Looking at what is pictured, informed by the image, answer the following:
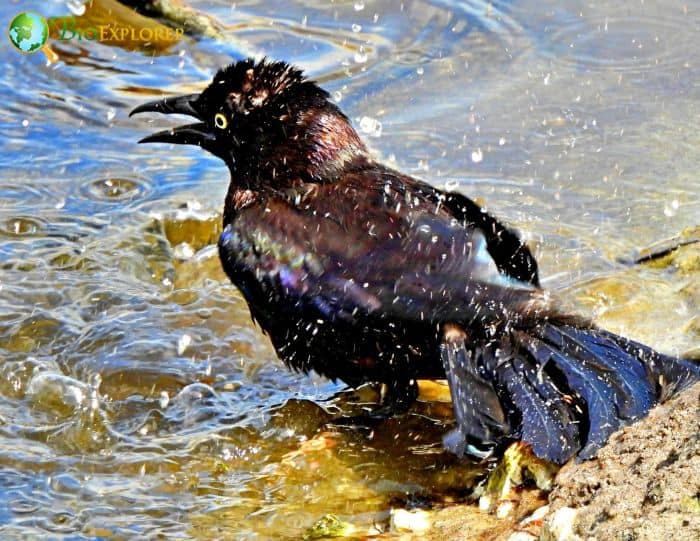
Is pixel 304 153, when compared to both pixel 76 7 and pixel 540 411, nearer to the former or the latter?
pixel 540 411

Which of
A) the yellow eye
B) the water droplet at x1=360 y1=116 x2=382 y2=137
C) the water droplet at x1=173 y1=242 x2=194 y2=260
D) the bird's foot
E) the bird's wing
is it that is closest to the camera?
the bird's foot

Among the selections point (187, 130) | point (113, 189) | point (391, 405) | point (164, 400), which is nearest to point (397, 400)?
point (391, 405)

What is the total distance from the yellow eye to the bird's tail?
149cm

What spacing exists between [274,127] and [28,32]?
12.3 feet

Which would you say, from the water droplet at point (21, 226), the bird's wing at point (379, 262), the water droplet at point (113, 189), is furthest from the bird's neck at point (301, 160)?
the water droplet at point (113, 189)

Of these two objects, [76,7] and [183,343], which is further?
[76,7]

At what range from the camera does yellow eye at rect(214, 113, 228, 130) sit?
5215 millimetres

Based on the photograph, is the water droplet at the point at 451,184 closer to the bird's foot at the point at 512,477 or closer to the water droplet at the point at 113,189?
the water droplet at the point at 113,189

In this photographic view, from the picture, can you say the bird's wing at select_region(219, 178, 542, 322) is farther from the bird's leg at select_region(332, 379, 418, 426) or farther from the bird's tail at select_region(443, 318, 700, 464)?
the bird's leg at select_region(332, 379, 418, 426)

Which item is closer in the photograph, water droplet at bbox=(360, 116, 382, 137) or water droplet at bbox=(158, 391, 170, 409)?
water droplet at bbox=(158, 391, 170, 409)

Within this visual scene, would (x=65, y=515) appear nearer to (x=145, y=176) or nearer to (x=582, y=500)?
(x=582, y=500)

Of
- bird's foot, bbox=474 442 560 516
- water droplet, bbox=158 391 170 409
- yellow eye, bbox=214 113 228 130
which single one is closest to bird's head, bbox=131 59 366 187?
yellow eye, bbox=214 113 228 130

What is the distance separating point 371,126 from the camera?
23.6 ft

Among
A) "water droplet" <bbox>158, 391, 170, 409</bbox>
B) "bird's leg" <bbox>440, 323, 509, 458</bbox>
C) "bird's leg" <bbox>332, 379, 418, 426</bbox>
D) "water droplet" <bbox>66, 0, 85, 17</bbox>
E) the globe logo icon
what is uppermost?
"water droplet" <bbox>66, 0, 85, 17</bbox>
